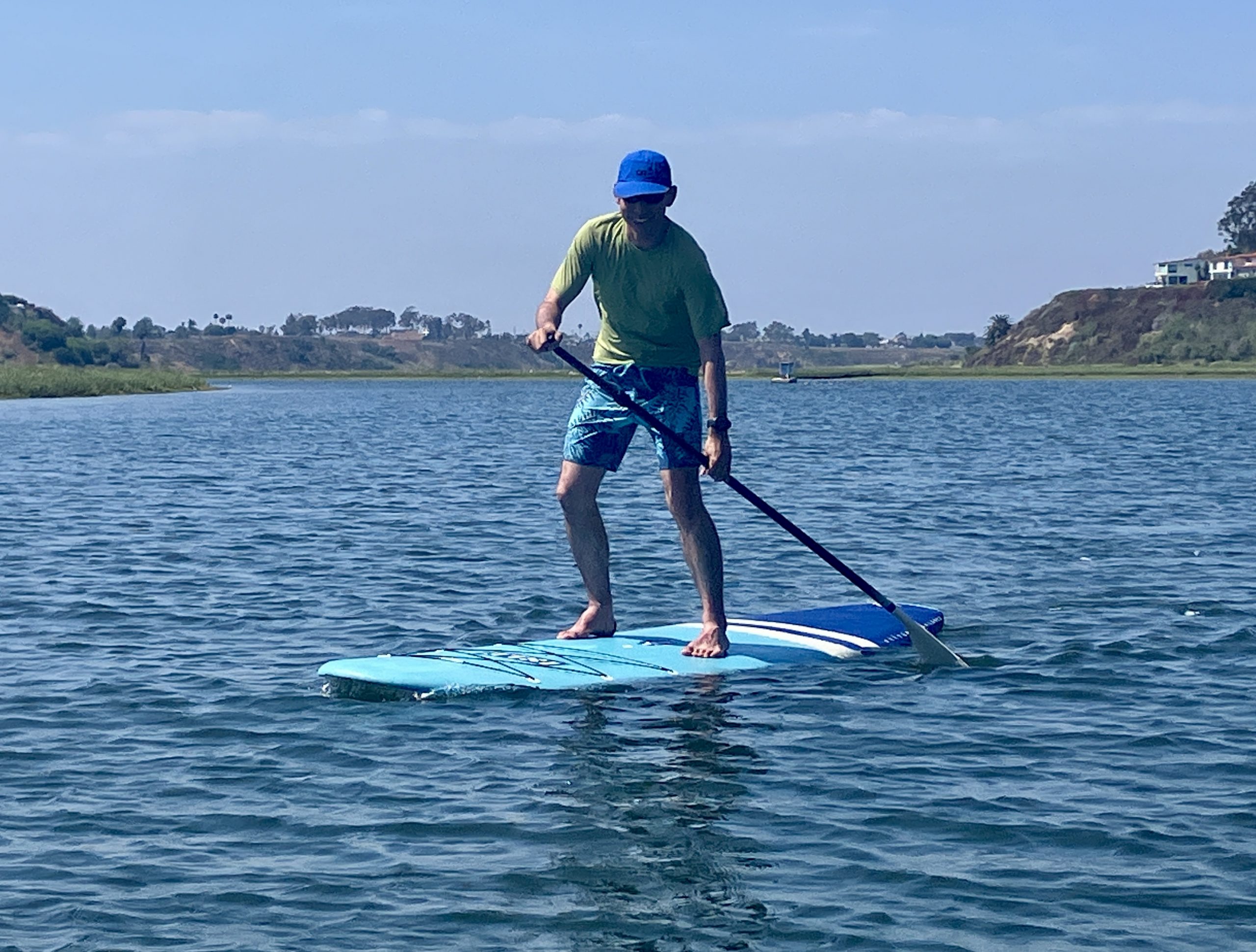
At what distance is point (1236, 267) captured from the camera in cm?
19575

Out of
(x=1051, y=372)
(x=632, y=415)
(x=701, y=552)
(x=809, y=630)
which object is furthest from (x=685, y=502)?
(x=1051, y=372)

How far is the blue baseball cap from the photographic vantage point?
9.56 m

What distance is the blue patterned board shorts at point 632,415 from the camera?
1009 cm

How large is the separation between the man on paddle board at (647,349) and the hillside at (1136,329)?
6422 inches

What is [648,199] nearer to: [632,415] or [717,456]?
[632,415]

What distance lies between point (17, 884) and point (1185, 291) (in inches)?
7266

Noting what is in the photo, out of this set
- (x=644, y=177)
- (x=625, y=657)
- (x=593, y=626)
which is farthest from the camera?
(x=593, y=626)

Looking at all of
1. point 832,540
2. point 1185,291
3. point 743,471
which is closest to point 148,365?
point 1185,291

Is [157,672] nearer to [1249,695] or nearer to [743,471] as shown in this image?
[1249,695]

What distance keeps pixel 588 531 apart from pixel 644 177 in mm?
2162

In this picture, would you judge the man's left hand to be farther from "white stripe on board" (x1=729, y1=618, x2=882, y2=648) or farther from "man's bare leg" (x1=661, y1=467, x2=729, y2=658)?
"white stripe on board" (x1=729, y1=618, x2=882, y2=648)

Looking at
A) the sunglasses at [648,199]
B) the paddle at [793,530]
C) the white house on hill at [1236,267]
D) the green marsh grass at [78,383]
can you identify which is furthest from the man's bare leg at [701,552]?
the white house on hill at [1236,267]

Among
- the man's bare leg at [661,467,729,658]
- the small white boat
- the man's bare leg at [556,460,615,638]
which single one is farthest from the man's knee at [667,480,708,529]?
the small white boat

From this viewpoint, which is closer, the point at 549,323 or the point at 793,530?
the point at 549,323
